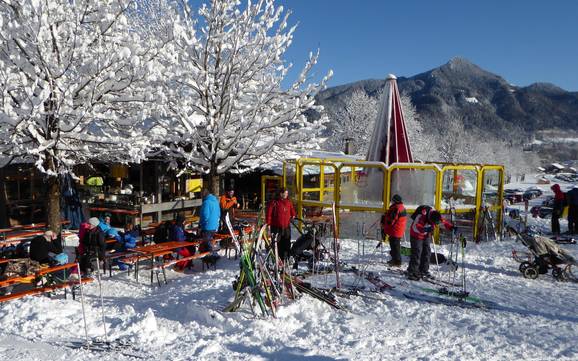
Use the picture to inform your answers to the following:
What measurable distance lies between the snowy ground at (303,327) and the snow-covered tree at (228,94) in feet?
13.7

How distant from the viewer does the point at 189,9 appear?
11.5 meters

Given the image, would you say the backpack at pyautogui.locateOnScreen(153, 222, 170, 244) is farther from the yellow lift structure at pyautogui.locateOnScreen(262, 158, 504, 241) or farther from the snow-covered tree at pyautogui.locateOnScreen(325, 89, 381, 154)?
the snow-covered tree at pyautogui.locateOnScreen(325, 89, 381, 154)

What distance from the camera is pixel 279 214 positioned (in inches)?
335

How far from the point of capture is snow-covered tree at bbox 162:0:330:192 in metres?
10.6

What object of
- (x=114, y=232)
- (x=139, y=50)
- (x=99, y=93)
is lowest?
(x=114, y=232)

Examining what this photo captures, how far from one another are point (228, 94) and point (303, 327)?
6568 millimetres

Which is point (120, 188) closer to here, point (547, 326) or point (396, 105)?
point (396, 105)

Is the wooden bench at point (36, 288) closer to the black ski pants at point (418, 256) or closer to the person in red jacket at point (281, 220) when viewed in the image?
the person in red jacket at point (281, 220)

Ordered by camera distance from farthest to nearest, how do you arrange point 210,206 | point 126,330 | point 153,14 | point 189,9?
point 153,14 → point 189,9 → point 210,206 → point 126,330

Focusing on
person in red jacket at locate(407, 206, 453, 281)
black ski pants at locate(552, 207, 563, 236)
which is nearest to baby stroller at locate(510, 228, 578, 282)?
person in red jacket at locate(407, 206, 453, 281)

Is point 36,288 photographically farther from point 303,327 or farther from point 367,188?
point 367,188

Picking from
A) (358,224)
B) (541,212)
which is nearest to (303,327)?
(358,224)

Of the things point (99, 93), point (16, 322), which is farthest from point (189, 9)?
point (16, 322)

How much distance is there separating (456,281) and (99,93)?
740cm
